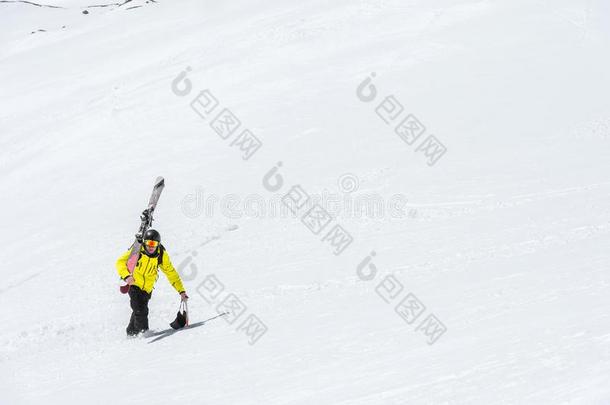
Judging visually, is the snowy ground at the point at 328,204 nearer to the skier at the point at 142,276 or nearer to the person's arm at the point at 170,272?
the skier at the point at 142,276

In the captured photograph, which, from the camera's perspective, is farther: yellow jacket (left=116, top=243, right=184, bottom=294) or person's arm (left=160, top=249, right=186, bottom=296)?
person's arm (left=160, top=249, right=186, bottom=296)

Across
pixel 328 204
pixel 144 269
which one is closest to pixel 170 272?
pixel 144 269

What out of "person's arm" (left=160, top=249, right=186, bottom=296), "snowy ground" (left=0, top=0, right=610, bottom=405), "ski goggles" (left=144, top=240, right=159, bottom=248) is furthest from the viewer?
"person's arm" (left=160, top=249, right=186, bottom=296)

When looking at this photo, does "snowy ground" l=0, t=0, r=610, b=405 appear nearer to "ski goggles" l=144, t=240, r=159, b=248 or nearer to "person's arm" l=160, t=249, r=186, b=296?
"person's arm" l=160, t=249, r=186, b=296

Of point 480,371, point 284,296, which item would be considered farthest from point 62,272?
point 480,371

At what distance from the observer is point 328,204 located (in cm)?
1371

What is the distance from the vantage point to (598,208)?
1106 cm

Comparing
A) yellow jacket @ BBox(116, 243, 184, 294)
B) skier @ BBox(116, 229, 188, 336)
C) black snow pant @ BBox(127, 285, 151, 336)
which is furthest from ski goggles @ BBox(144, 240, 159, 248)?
black snow pant @ BBox(127, 285, 151, 336)

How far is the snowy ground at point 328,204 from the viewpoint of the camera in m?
6.19

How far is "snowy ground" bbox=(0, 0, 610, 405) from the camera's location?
619 centimetres

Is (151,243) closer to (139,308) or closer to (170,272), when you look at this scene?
(170,272)

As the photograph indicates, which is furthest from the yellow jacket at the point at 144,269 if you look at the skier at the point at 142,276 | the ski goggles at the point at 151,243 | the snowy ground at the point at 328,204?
the snowy ground at the point at 328,204

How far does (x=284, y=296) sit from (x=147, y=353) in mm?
2104

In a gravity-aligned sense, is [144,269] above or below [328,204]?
above
